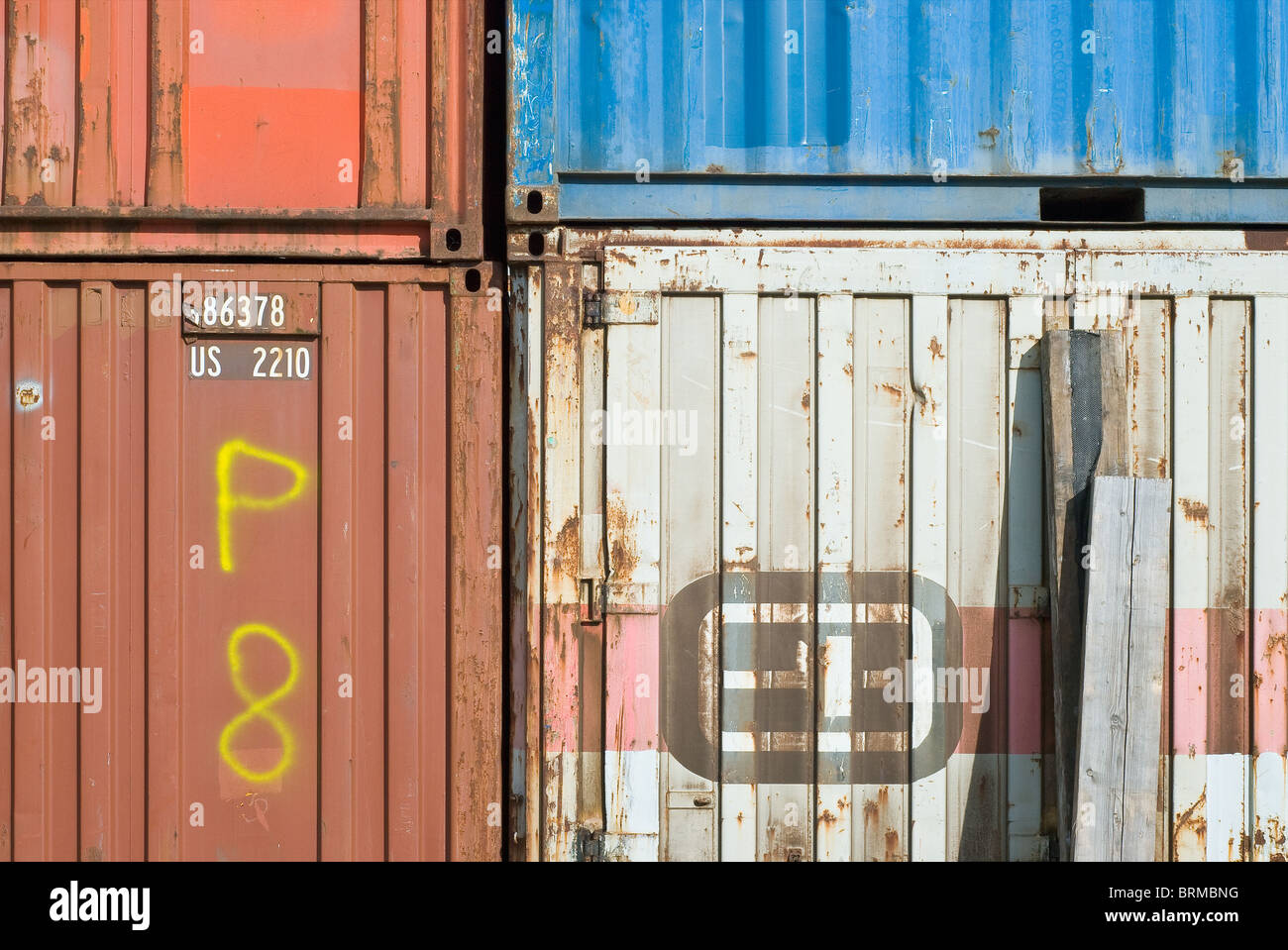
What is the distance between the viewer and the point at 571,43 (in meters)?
3.01

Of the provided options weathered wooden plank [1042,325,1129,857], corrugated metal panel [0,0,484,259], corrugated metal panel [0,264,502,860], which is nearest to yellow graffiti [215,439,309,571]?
corrugated metal panel [0,264,502,860]

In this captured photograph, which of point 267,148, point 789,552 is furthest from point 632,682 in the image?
point 267,148

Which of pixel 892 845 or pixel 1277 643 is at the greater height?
pixel 1277 643

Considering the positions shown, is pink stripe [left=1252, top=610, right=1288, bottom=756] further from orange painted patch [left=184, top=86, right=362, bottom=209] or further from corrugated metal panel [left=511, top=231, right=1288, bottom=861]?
orange painted patch [left=184, top=86, right=362, bottom=209]

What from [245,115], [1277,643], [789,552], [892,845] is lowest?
[892,845]

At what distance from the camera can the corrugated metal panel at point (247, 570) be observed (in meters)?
2.91

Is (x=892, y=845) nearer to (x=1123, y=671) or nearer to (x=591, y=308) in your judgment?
(x=1123, y=671)

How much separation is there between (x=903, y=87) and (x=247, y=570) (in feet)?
8.49

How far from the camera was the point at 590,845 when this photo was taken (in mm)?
2910

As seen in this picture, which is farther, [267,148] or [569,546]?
[267,148]

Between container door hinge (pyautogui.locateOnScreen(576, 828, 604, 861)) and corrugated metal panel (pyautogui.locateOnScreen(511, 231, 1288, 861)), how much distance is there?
15 millimetres

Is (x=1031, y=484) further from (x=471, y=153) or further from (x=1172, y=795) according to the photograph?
(x=471, y=153)

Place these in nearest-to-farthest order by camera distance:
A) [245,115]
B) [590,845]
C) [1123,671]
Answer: [1123,671]
[590,845]
[245,115]

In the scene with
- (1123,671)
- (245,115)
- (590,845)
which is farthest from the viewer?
(245,115)
